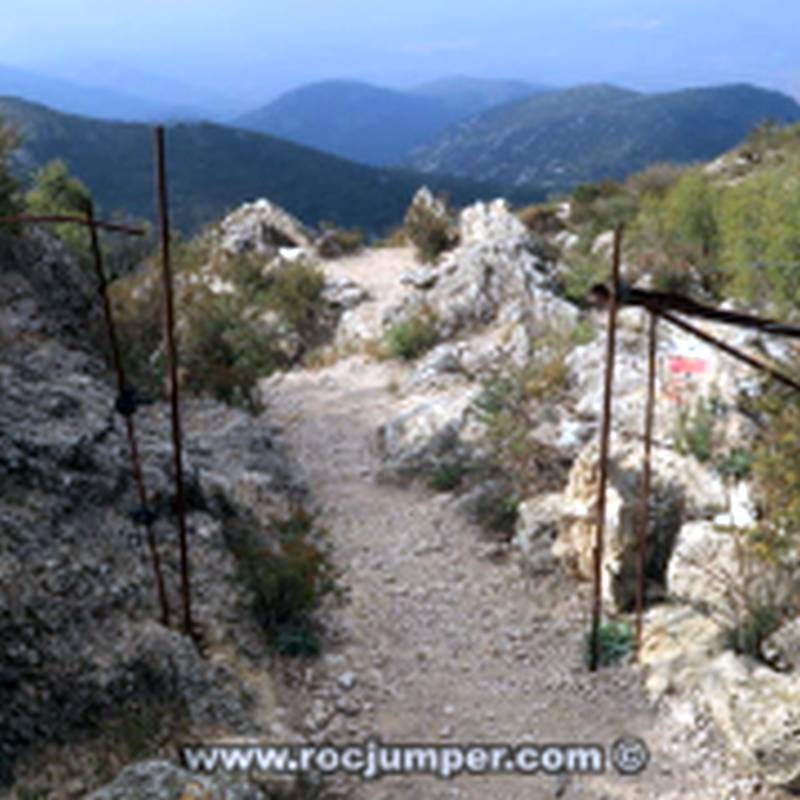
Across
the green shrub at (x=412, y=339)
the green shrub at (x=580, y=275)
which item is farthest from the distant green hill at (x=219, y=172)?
the green shrub at (x=412, y=339)

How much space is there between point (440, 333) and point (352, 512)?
6.15 meters

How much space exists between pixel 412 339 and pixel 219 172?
94.0 meters

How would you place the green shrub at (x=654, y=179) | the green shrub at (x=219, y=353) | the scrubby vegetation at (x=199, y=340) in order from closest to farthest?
the scrubby vegetation at (x=199, y=340), the green shrub at (x=219, y=353), the green shrub at (x=654, y=179)

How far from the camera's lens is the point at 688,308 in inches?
118

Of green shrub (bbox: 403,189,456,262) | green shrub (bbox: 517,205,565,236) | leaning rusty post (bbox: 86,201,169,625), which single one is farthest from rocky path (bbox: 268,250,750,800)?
green shrub (bbox: 517,205,565,236)

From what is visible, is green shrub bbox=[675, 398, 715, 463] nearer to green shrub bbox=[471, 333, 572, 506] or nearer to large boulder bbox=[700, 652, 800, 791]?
green shrub bbox=[471, 333, 572, 506]

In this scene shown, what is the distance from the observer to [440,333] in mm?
14320

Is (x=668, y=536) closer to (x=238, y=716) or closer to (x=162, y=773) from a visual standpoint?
(x=238, y=716)

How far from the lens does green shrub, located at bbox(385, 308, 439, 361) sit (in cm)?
1378

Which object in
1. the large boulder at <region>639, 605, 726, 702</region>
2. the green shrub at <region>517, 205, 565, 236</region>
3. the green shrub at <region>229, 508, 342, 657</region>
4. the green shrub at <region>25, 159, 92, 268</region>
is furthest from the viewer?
the green shrub at <region>517, 205, 565, 236</region>

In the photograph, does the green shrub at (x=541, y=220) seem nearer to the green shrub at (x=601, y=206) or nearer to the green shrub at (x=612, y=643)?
the green shrub at (x=601, y=206)

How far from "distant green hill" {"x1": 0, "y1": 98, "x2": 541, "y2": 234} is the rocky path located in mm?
78540

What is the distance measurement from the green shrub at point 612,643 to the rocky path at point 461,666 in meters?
0.09

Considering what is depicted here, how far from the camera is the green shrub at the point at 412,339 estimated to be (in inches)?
543
